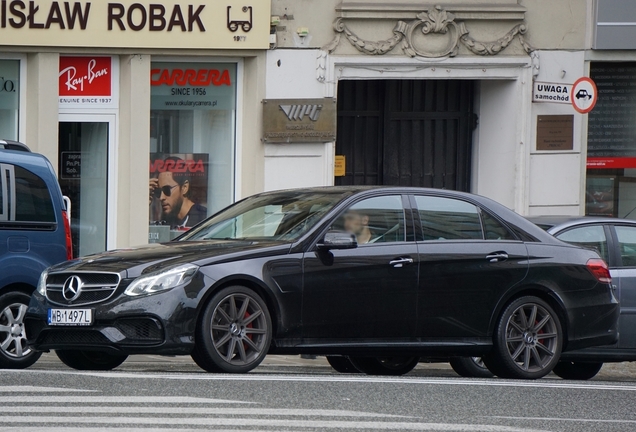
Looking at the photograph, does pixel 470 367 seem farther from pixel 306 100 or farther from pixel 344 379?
pixel 306 100

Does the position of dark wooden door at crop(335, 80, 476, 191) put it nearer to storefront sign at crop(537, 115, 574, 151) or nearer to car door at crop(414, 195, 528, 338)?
storefront sign at crop(537, 115, 574, 151)

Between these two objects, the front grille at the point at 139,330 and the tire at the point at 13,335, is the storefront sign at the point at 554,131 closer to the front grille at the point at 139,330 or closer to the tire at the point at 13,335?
the tire at the point at 13,335

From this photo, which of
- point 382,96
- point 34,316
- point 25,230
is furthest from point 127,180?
point 34,316

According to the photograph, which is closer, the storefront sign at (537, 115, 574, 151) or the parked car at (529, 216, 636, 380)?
the parked car at (529, 216, 636, 380)

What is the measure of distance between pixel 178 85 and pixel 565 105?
5.61 metres

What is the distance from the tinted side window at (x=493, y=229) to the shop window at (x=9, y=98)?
29.8ft

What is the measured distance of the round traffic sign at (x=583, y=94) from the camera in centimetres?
1880

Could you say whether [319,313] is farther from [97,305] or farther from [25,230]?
[25,230]

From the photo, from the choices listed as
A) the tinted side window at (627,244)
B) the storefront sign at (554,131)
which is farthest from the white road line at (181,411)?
the storefront sign at (554,131)

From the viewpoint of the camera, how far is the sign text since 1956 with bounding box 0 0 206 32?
17766mm


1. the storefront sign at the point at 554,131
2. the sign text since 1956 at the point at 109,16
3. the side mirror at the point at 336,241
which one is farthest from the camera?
the storefront sign at the point at 554,131

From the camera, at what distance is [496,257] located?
10797mm

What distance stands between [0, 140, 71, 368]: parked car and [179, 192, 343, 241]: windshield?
4.62 feet

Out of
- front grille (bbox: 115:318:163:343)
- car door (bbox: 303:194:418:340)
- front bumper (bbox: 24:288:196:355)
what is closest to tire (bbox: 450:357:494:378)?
car door (bbox: 303:194:418:340)
